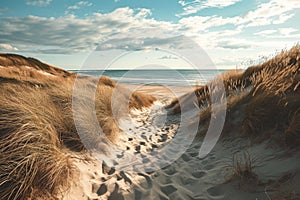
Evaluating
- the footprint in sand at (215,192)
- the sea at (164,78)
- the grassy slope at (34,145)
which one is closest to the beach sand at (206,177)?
the footprint in sand at (215,192)

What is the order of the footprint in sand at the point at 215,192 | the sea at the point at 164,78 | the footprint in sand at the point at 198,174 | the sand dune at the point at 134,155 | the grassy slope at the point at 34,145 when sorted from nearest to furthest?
the grassy slope at the point at 34,145 → the sand dune at the point at 134,155 → the footprint in sand at the point at 215,192 → the footprint in sand at the point at 198,174 → the sea at the point at 164,78

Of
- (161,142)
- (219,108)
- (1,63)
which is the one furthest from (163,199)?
(1,63)

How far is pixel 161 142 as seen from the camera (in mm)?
5215

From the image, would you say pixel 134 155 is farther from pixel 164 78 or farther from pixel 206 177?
pixel 164 78

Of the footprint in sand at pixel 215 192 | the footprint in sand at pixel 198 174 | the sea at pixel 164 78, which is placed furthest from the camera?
the sea at pixel 164 78

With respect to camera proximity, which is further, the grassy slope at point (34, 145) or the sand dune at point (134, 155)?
the sand dune at point (134, 155)

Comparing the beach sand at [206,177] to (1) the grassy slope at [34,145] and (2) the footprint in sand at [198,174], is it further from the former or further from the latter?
(1) the grassy slope at [34,145]

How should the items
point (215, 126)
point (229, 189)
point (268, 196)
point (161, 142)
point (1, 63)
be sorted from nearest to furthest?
point (268, 196)
point (229, 189)
point (215, 126)
point (161, 142)
point (1, 63)

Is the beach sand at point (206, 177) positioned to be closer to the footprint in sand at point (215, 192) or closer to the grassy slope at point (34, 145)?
the footprint in sand at point (215, 192)

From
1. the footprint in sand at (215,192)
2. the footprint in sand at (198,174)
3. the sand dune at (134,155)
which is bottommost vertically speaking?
the footprint in sand at (198,174)

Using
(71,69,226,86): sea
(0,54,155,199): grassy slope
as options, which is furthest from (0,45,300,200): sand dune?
(71,69,226,86): sea

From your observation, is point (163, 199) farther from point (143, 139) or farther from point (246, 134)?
point (143, 139)

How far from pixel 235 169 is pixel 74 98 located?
3.46m

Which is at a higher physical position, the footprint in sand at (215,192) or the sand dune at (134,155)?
the sand dune at (134,155)
